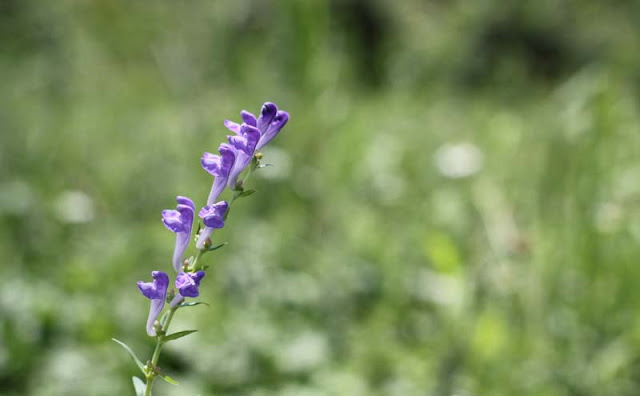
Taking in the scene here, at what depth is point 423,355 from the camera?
213 centimetres

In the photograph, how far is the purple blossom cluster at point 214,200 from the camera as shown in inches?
30.0

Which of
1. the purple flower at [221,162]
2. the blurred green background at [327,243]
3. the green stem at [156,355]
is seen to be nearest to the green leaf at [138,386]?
the green stem at [156,355]

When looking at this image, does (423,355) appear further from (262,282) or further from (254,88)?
(254,88)

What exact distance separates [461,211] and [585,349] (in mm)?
972

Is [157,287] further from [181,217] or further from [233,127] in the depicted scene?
[233,127]

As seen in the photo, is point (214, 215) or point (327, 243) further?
point (327, 243)

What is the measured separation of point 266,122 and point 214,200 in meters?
0.11

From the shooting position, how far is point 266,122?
82 cm

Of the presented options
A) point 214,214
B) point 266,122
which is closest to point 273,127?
point 266,122

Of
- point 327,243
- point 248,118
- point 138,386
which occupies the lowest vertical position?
point 138,386

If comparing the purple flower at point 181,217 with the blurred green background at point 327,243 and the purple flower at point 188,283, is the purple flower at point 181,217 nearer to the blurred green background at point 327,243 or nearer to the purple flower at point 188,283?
the purple flower at point 188,283

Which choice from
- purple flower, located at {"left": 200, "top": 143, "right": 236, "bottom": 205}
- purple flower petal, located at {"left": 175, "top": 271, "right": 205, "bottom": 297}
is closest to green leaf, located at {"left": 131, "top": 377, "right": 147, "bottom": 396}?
purple flower petal, located at {"left": 175, "top": 271, "right": 205, "bottom": 297}

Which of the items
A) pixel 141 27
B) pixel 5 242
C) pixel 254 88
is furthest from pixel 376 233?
pixel 141 27

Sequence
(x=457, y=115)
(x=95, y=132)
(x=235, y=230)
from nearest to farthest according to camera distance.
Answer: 1. (x=235, y=230)
2. (x=95, y=132)
3. (x=457, y=115)
